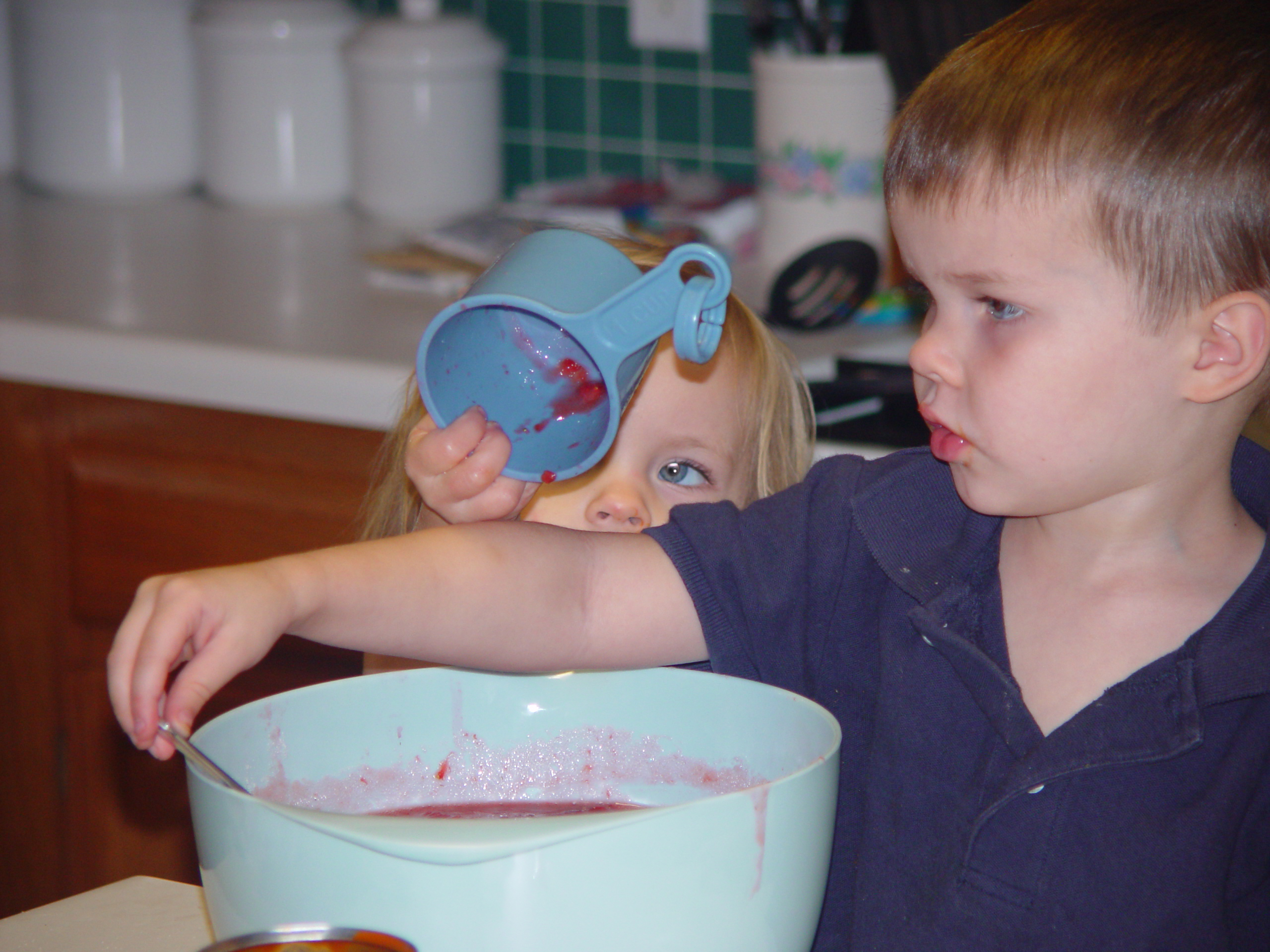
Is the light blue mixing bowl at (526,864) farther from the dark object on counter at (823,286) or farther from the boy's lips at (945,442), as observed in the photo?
the dark object on counter at (823,286)

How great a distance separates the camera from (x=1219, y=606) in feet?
2.53

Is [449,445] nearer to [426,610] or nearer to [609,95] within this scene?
[426,610]

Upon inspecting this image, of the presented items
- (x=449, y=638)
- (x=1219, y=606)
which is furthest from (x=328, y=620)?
(x=1219, y=606)

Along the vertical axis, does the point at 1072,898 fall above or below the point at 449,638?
below

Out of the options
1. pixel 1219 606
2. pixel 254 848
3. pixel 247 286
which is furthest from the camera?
pixel 247 286

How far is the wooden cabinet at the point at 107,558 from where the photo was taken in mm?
1453

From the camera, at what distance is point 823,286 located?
1.46 m

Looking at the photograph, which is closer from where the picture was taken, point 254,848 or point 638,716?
point 254,848

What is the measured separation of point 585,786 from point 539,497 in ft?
0.94

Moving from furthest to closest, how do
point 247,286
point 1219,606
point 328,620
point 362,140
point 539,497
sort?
point 362,140, point 247,286, point 539,497, point 1219,606, point 328,620

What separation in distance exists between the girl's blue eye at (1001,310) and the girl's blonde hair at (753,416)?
1.06 ft

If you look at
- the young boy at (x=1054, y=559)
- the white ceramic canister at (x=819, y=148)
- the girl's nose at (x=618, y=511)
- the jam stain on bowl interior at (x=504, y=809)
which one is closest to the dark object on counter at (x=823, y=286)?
the white ceramic canister at (x=819, y=148)

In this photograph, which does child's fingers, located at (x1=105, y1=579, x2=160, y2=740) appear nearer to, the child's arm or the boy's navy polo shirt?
the child's arm

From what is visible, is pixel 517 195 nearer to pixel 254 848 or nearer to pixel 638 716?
pixel 638 716
